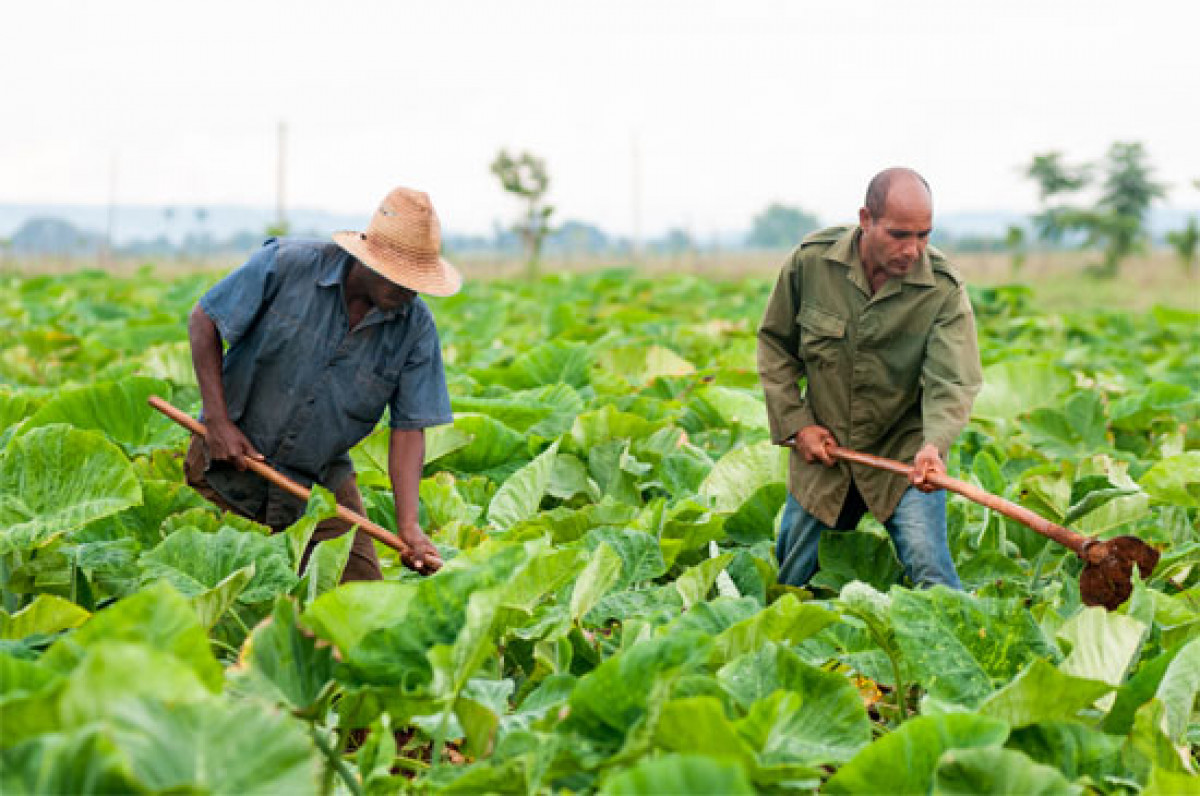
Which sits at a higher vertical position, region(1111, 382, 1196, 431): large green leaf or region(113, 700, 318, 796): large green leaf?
region(113, 700, 318, 796): large green leaf

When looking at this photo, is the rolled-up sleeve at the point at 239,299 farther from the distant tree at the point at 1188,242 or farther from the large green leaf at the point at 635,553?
the distant tree at the point at 1188,242

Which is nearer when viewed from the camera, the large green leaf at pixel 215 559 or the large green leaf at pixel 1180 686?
the large green leaf at pixel 1180 686

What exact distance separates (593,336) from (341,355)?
5.05 meters

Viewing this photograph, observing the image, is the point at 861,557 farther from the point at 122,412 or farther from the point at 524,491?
the point at 122,412

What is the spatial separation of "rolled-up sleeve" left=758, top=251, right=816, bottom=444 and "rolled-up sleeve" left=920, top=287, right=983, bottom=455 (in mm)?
332

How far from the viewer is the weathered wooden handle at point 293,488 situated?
2.75m

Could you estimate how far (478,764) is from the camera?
1636 millimetres

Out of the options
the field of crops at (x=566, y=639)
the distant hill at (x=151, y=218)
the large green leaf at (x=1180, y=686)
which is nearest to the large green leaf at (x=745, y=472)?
the field of crops at (x=566, y=639)

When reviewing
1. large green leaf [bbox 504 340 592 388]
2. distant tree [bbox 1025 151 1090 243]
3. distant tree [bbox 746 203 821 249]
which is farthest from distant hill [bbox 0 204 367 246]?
large green leaf [bbox 504 340 592 388]

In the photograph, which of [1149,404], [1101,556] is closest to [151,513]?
[1101,556]

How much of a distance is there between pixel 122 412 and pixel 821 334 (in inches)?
88.4

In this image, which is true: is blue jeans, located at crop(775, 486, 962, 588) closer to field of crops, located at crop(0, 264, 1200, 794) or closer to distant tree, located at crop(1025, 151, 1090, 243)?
field of crops, located at crop(0, 264, 1200, 794)

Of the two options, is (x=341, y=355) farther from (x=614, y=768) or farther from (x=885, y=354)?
(x=614, y=768)

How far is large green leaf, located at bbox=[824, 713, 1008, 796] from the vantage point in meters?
1.61
